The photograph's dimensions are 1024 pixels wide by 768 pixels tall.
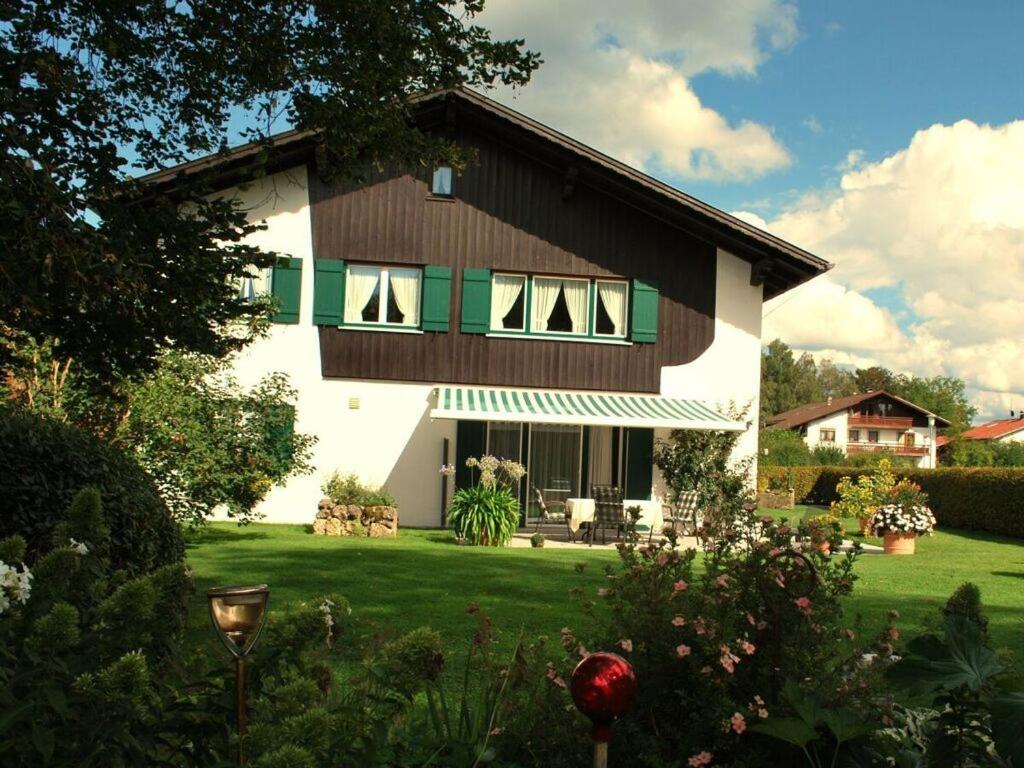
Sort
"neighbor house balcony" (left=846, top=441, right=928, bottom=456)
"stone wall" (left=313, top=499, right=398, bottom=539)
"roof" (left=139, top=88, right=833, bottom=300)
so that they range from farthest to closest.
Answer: "neighbor house balcony" (left=846, top=441, right=928, bottom=456)
"roof" (left=139, top=88, right=833, bottom=300)
"stone wall" (left=313, top=499, right=398, bottom=539)

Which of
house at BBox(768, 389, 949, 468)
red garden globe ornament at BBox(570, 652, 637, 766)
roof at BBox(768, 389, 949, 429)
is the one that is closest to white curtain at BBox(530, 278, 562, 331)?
red garden globe ornament at BBox(570, 652, 637, 766)

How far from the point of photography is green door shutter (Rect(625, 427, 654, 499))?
20.4 meters

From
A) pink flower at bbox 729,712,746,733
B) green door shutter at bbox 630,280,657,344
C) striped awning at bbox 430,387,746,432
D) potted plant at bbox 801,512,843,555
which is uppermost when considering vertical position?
green door shutter at bbox 630,280,657,344

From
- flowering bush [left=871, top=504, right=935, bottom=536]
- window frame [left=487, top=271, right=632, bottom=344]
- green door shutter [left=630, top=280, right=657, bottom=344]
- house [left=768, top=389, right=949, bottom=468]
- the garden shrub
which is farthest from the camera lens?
house [left=768, top=389, right=949, bottom=468]

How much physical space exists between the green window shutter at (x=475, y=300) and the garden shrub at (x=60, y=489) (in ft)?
44.7

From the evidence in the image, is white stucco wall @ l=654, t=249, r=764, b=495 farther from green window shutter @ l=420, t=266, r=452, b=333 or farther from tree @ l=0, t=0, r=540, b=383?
tree @ l=0, t=0, r=540, b=383

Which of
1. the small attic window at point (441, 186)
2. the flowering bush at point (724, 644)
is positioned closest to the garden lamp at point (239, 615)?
the flowering bush at point (724, 644)

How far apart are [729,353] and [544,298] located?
403 cm

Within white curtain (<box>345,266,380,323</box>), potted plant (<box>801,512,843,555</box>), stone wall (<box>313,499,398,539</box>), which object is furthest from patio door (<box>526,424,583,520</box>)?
potted plant (<box>801,512,843,555</box>)

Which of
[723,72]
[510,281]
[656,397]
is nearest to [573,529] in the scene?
[656,397]

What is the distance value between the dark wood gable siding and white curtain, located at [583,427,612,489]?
133cm

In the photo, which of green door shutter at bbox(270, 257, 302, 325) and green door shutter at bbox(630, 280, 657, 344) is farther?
green door shutter at bbox(630, 280, 657, 344)

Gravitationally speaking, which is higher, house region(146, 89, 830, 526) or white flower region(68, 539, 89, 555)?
house region(146, 89, 830, 526)

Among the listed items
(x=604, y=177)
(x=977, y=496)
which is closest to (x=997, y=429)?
(x=977, y=496)
